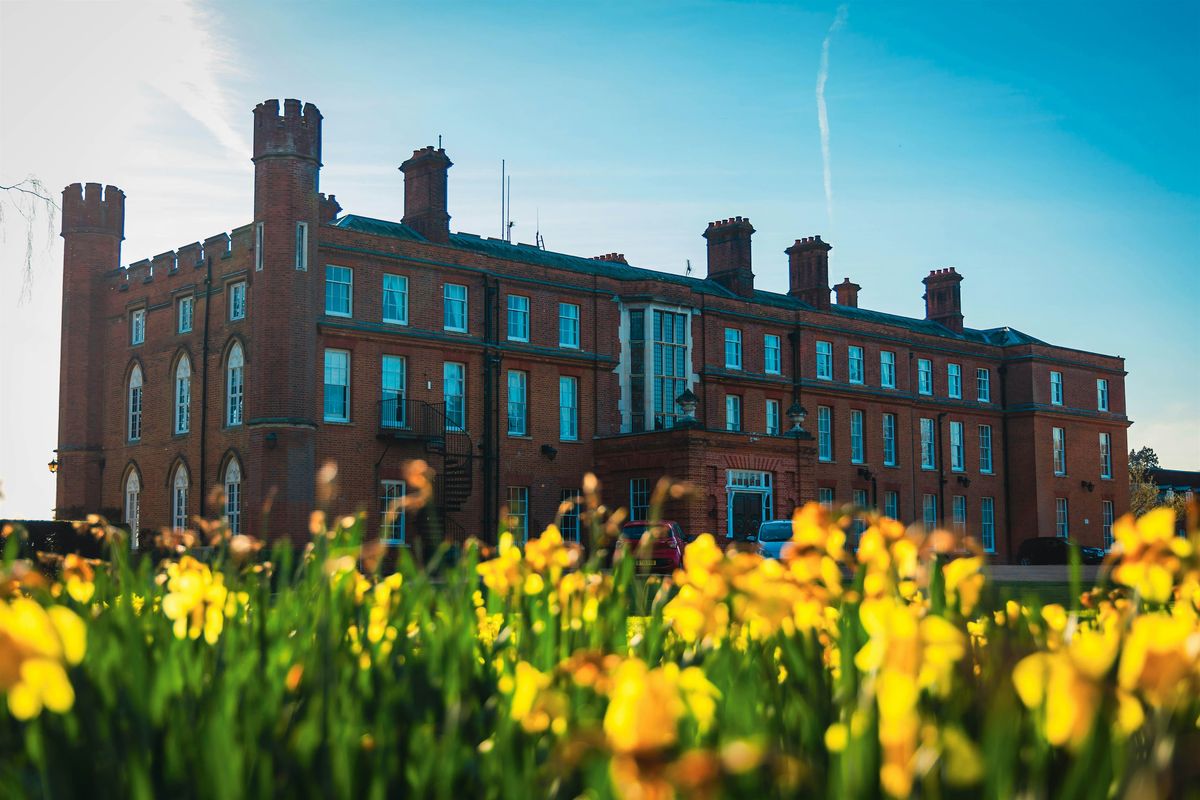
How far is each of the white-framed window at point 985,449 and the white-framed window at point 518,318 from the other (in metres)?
25.3

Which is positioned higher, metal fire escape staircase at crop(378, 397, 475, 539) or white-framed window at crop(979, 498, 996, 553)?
metal fire escape staircase at crop(378, 397, 475, 539)

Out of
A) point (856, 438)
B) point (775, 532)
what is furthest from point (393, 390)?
point (856, 438)

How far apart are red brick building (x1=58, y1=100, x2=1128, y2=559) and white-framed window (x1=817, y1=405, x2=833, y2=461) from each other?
12 centimetres

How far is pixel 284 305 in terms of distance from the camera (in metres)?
33.6

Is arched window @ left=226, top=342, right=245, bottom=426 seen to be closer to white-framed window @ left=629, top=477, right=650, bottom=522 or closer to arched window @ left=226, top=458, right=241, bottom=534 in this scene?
arched window @ left=226, top=458, right=241, bottom=534

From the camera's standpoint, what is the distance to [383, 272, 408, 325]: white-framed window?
36.4 m

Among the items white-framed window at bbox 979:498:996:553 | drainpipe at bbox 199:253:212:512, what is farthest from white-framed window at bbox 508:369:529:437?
white-framed window at bbox 979:498:996:553

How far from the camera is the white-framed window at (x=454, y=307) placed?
3769cm

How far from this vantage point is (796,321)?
47.7 m

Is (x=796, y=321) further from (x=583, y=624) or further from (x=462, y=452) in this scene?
(x=583, y=624)

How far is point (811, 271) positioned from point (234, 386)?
86.2 feet

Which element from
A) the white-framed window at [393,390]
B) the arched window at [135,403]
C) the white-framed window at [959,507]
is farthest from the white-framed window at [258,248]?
the white-framed window at [959,507]

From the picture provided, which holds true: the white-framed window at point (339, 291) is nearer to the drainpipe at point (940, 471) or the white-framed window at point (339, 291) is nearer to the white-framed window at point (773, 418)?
the white-framed window at point (773, 418)

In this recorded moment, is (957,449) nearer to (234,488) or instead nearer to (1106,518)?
(1106,518)
